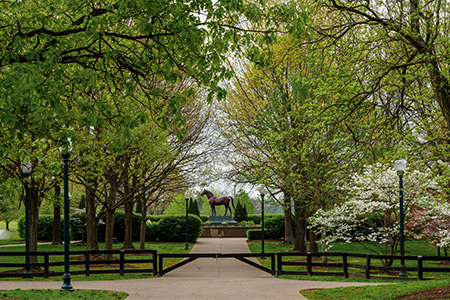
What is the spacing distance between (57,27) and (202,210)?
71.7 m

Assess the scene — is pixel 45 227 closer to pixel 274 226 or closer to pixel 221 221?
pixel 221 221

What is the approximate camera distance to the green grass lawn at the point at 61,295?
33.9 feet

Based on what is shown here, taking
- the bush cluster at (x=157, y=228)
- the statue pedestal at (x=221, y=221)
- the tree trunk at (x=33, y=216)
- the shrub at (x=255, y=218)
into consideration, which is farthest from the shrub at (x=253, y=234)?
the tree trunk at (x=33, y=216)

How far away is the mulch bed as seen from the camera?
10.2 m

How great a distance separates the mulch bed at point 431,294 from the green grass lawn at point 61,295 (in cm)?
625

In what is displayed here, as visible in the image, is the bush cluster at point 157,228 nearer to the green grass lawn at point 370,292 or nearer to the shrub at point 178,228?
the shrub at point 178,228

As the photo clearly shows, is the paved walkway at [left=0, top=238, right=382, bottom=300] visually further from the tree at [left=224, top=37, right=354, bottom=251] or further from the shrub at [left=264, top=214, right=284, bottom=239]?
the shrub at [left=264, top=214, right=284, bottom=239]

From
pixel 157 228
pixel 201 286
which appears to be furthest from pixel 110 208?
pixel 157 228

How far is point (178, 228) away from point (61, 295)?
2380cm

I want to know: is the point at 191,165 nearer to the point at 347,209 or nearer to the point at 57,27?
the point at 347,209

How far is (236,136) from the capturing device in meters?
26.2

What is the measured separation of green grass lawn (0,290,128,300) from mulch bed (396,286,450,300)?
6.25 metres

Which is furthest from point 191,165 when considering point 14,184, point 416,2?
point 416,2

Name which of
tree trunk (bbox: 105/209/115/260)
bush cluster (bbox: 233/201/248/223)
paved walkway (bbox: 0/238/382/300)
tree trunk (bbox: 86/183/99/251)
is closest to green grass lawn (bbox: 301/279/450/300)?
paved walkway (bbox: 0/238/382/300)
